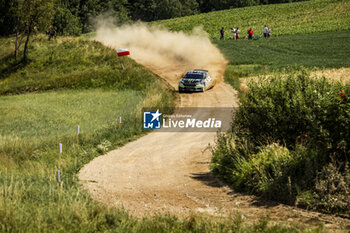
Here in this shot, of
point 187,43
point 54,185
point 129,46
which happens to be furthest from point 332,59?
point 54,185

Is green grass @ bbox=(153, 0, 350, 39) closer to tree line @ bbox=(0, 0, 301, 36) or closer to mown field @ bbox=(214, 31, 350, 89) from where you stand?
mown field @ bbox=(214, 31, 350, 89)

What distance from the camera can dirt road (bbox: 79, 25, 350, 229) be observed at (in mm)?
11773

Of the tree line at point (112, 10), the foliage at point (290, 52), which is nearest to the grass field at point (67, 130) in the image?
the tree line at point (112, 10)

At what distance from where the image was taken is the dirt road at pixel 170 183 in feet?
38.6

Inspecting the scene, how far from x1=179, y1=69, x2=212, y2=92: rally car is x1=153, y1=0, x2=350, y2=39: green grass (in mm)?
37506

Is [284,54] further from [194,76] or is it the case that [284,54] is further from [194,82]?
[194,82]

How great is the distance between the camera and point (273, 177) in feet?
43.8

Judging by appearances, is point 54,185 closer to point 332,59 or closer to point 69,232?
point 69,232

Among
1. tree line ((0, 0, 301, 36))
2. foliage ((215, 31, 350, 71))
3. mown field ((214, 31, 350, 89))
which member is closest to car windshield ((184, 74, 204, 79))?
mown field ((214, 31, 350, 89))

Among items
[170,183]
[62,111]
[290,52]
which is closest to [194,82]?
[62,111]

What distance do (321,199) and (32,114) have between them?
71.7 feet

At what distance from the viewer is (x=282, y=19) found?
8331 cm

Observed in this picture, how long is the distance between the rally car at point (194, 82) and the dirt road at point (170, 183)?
11220mm

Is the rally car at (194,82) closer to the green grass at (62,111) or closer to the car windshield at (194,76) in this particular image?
the car windshield at (194,76)
